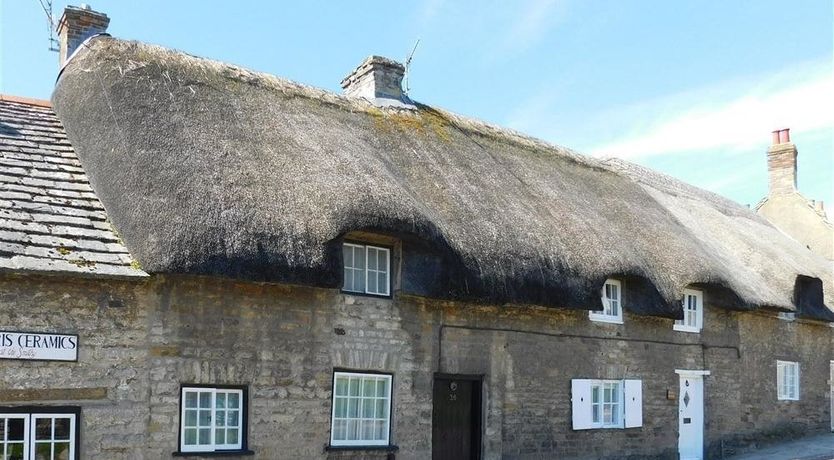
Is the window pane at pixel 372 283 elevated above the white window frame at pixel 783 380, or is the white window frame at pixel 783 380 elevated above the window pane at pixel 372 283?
the window pane at pixel 372 283

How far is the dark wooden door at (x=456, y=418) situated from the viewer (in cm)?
1338

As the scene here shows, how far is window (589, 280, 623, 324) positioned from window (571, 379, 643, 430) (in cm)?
111

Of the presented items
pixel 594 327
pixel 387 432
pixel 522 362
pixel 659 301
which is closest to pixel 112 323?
pixel 387 432

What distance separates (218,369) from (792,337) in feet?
50.2

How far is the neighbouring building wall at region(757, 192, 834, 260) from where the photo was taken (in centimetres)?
2897

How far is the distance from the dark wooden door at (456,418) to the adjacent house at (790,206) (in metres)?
19.1

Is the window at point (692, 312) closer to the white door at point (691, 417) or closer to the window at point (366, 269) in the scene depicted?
the white door at point (691, 417)

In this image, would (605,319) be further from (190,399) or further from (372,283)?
(190,399)

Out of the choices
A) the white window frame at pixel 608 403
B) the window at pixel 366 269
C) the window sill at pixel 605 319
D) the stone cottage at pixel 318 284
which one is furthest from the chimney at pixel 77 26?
the white window frame at pixel 608 403

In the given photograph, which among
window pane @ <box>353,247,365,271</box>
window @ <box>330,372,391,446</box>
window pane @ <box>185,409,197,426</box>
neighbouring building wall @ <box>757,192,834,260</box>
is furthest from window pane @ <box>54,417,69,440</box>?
neighbouring building wall @ <box>757,192,834,260</box>

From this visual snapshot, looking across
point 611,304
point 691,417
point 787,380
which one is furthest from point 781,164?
point 611,304

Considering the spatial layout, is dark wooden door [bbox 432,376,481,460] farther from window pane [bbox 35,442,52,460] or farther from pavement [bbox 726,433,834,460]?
pavement [bbox 726,433,834,460]

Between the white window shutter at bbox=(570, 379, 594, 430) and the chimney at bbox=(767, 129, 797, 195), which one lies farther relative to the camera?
the chimney at bbox=(767, 129, 797, 195)

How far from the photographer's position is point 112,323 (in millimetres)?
9969
